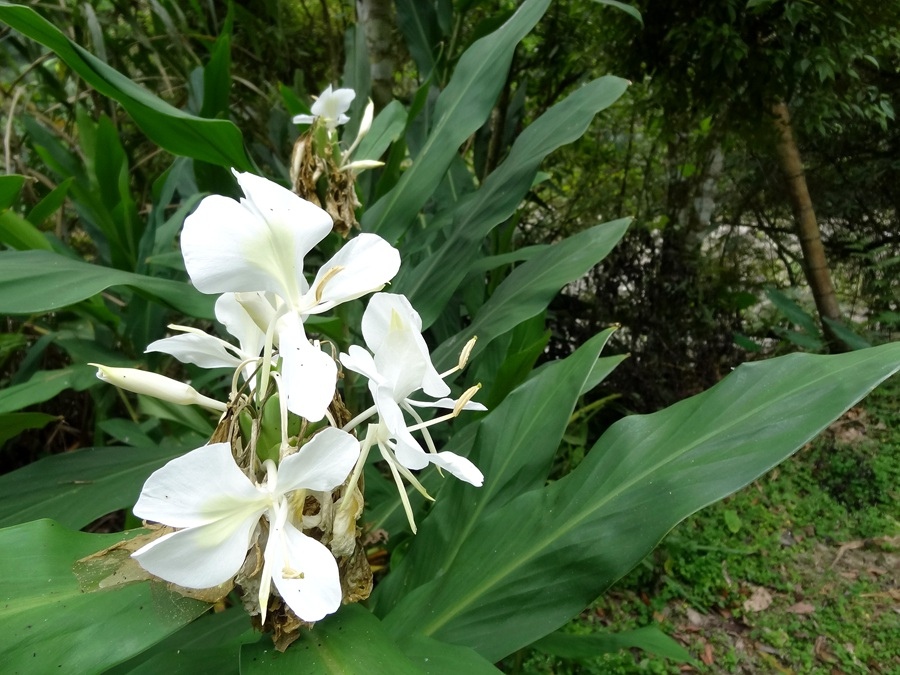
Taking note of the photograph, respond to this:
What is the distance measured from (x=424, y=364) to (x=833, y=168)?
10.5ft

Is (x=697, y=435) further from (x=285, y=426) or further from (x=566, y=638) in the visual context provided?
(x=566, y=638)

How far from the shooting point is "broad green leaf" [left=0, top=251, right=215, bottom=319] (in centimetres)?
54

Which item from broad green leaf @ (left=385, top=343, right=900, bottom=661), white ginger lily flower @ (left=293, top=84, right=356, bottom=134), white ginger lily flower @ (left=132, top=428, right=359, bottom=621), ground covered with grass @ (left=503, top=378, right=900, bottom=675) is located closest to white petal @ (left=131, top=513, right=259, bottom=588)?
white ginger lily flower @ (left=132, top=428, right=359, bottom=621)

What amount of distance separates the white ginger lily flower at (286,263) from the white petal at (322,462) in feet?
0.05

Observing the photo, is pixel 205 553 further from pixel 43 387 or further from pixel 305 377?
pixel 43 387

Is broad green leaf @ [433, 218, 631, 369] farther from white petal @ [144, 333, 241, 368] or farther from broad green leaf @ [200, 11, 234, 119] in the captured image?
broad green leaf @ [200, 11, 234, 119]

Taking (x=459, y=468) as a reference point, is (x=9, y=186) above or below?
below

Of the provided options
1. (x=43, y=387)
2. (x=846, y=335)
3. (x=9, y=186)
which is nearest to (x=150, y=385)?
(x=9, y=186)

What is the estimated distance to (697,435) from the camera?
494mm

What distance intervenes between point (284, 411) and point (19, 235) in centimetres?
78

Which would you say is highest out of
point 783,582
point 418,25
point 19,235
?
point 418,25

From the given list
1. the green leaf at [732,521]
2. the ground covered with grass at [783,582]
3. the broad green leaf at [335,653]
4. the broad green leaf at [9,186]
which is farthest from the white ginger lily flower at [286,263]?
the green leaf at [732,521]

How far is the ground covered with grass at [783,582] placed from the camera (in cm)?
145

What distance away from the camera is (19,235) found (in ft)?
2.84
